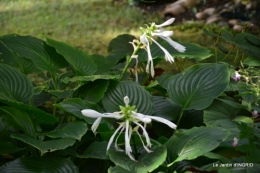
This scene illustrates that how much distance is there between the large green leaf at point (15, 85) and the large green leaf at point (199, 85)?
1.65 feet

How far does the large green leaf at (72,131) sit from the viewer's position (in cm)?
143

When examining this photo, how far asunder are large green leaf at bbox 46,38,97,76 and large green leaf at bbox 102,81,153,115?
171mm

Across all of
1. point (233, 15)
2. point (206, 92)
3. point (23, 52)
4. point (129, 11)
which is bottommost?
point (233, 15)

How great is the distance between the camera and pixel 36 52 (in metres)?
1.79

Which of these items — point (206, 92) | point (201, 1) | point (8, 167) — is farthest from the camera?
point (201, 1)

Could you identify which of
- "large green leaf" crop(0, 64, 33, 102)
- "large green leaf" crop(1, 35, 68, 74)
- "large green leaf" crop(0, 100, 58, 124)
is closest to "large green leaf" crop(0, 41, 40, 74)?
"large green leaf" crop(1, 35, 68, 74)

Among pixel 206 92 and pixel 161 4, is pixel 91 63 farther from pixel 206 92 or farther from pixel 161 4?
pixel 161 4

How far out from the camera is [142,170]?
1.29 metres

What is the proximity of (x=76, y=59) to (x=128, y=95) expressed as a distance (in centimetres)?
29

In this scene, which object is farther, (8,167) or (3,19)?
(3,19)

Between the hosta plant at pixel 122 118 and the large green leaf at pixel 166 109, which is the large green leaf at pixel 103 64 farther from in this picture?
the large green leaf at pixel 166 109

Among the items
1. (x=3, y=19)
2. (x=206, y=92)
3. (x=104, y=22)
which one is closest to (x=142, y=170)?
(x=206, y=92)

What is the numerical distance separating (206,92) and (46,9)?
3122 mm

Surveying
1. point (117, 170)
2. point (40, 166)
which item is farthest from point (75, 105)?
point (117, 170)
